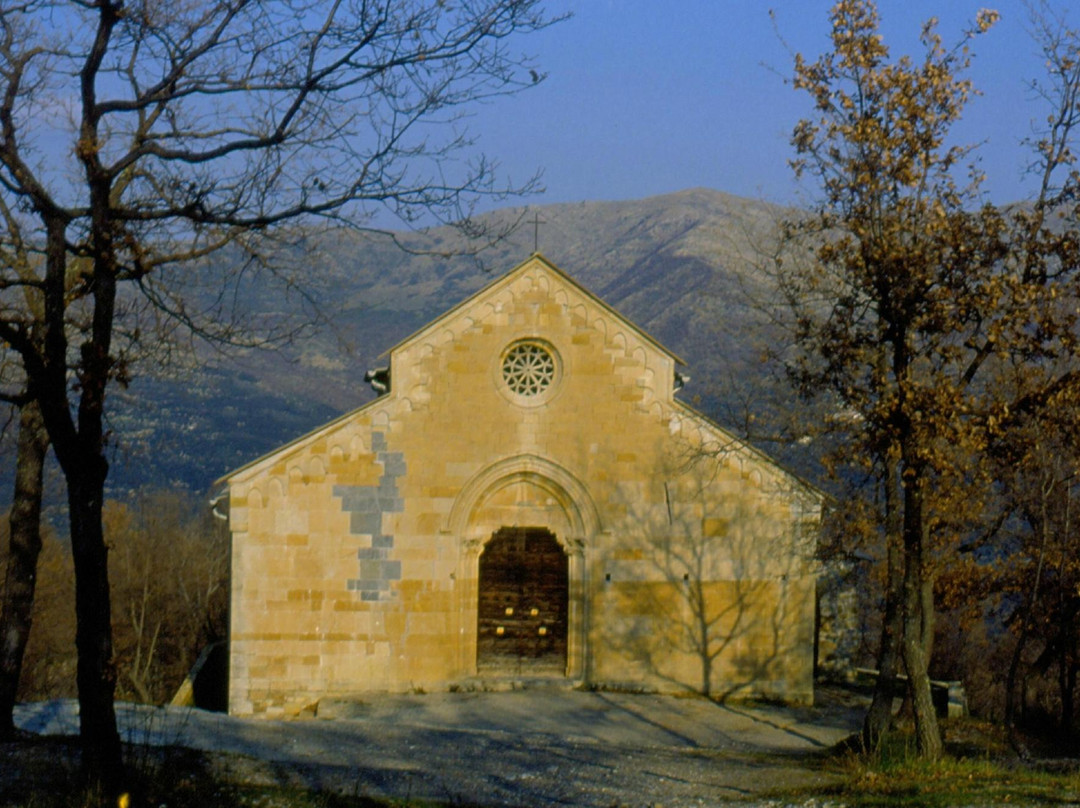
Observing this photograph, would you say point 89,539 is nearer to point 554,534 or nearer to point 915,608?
point 915,608

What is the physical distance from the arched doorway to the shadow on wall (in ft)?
2.71

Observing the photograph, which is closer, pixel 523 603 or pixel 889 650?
pixel 889 650

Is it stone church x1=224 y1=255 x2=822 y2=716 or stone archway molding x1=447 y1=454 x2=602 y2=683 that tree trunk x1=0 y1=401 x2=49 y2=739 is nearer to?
stone church x1=224 y1=255 x2=822 y2=716

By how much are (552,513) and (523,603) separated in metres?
1.71

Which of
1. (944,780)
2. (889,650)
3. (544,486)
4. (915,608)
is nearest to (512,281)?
(544,486)

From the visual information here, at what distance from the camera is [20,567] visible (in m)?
14.3

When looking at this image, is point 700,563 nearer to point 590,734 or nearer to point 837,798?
point 590,734

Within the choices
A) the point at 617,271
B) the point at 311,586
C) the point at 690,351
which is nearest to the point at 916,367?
the point at 311,586

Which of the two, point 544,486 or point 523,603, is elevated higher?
point 544,486

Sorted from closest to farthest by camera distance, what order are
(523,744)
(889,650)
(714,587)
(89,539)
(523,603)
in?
(89,539)
(889,650)
(523,744)
(714,587)
(523,603)

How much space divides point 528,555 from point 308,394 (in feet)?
330

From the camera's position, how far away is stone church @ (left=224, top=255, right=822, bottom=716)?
22172 millimetres

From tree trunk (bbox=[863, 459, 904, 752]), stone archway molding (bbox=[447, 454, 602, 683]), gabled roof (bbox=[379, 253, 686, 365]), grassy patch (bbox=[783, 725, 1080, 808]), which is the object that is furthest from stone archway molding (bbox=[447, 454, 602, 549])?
grassy patch (bbox=[783, 725, 1080, 808])

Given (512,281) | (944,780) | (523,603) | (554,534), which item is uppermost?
(512,281)
